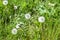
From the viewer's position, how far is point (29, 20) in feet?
11.5

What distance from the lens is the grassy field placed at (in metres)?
3.25

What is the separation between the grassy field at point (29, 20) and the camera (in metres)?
3.25

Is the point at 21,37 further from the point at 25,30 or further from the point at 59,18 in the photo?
the point at 59,18

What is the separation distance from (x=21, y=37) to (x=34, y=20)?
1.01ft

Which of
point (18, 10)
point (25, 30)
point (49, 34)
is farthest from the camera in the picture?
point (18, 10)

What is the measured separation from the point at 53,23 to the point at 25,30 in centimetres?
42

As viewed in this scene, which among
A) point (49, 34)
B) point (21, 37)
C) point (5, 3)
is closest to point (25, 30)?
point (21, 37)

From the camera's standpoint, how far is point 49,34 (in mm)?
3197

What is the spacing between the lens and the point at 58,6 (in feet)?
11.4

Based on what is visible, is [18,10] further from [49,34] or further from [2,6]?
[49,34]

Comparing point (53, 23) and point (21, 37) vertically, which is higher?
point (53, 23)

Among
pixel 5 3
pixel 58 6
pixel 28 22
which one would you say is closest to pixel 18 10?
pixel 5 3

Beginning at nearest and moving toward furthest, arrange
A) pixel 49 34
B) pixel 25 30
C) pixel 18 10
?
pixel 49 34 < pixel 25 30 < pixel 18 10

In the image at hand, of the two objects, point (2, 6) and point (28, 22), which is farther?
point (2, 6)
